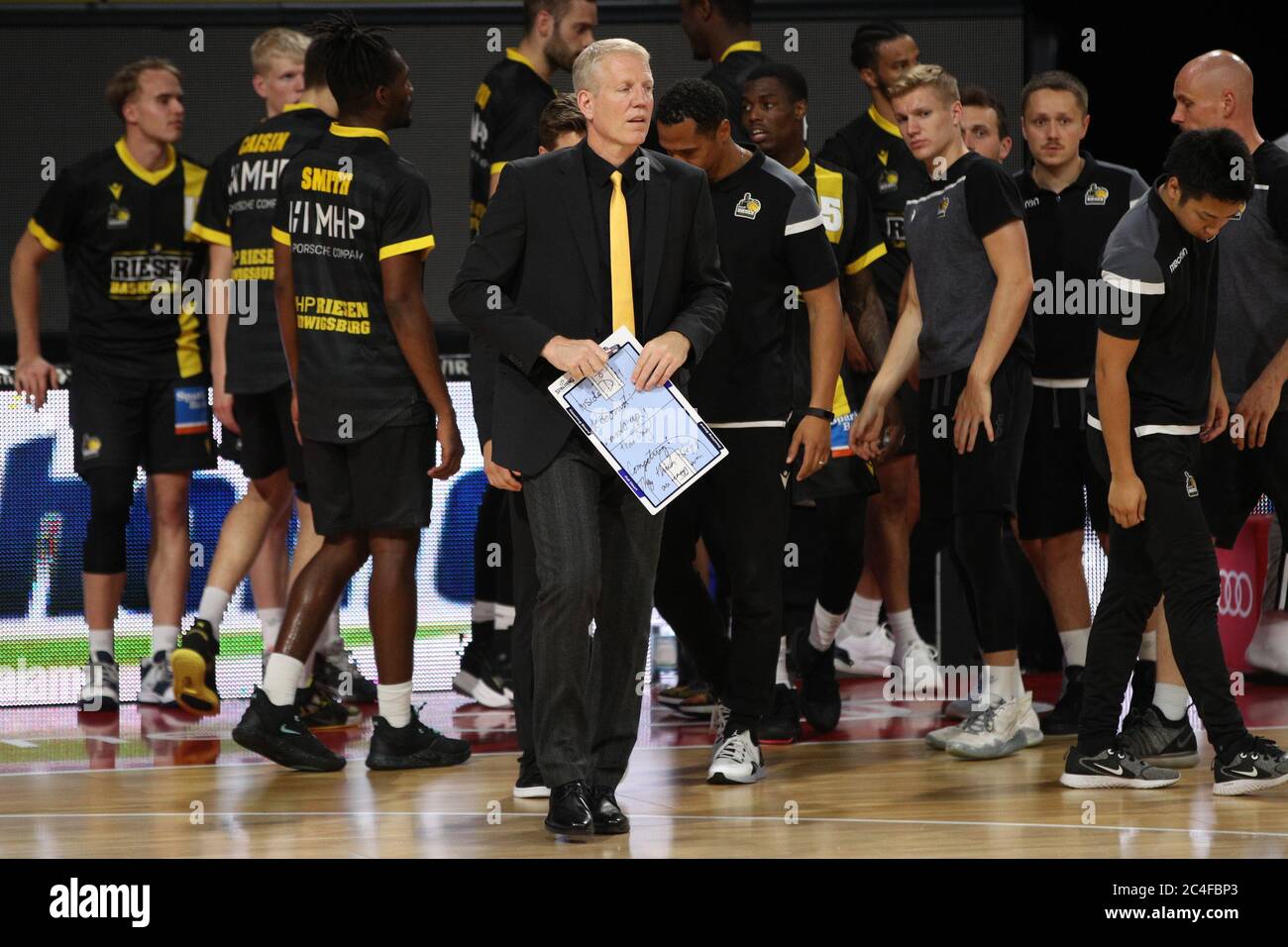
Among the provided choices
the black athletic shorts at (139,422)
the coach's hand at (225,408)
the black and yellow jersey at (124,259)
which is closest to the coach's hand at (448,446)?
the coach's hand at (225,408)

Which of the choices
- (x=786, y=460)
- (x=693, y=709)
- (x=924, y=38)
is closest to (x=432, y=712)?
(x=693, y=709)

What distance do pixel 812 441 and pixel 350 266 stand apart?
1411 millimetres

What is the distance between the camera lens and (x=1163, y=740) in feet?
16.3

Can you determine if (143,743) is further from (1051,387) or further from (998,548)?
(1051,387)

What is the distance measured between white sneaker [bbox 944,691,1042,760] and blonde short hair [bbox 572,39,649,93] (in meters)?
2.24

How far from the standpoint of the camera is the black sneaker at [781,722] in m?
5.45

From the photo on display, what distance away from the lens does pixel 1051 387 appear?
5641mm

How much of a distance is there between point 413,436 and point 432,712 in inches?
59.1

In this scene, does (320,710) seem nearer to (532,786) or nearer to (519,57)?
(532,786)

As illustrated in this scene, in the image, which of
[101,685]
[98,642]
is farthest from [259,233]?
[101,685]

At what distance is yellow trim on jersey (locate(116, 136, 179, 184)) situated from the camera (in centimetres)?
650

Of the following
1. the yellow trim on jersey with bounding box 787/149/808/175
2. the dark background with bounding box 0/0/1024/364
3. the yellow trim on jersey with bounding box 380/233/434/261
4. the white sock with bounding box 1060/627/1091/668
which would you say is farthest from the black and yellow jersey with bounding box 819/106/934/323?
the yellow trim on jersey with bounding box 380/233/434/261

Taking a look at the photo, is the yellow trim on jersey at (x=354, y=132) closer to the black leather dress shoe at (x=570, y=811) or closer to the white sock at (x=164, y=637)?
the black leather dress shoe at (x=570, y=811)

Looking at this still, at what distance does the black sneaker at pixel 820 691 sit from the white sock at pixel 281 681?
1.67 m
